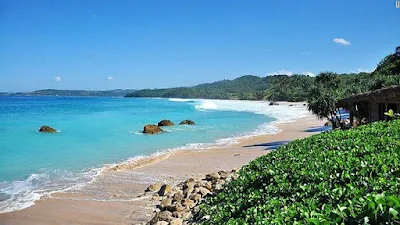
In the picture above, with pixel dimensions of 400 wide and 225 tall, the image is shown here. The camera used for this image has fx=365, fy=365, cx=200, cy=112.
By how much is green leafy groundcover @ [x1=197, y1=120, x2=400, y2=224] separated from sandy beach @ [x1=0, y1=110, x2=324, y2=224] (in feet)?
12.2

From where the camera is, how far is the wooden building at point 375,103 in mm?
15648

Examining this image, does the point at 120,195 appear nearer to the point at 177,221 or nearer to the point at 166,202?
the point at 166,202

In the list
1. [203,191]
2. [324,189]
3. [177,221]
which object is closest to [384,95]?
[203,191]

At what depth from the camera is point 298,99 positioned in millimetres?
109188

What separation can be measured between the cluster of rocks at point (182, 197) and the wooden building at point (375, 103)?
8.35 meters

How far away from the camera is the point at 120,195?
11.9m

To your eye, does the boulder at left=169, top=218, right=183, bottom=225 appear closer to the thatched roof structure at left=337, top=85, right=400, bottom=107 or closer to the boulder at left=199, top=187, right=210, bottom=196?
the boulder at left=199, top=187, right=210, bottom=196

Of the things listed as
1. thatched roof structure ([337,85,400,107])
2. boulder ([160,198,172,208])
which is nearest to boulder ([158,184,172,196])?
boulder ([160,198,172,208])

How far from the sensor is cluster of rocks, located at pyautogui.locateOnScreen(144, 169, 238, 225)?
8203 millimetres

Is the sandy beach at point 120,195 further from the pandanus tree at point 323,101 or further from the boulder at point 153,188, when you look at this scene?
the pandanus tree at point 323,101

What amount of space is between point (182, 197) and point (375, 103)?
1271cm

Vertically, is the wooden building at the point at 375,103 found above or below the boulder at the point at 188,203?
above

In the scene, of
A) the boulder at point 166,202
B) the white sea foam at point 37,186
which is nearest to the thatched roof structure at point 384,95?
the boulder at point 166,202

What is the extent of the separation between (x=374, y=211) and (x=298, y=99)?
363 ft
